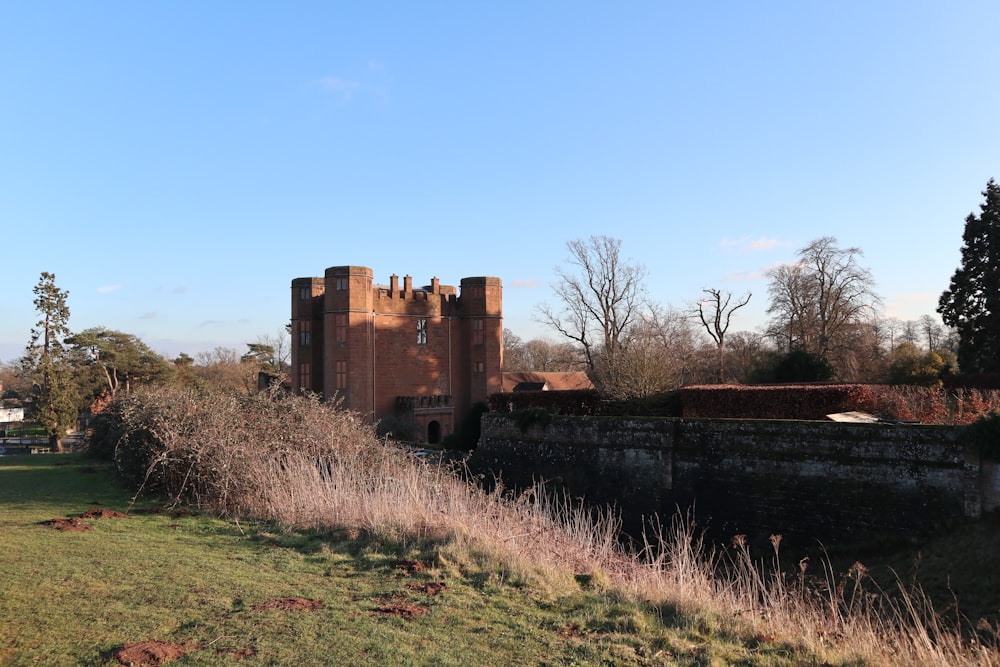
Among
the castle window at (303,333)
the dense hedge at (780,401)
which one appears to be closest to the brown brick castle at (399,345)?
the castle window at (303,333)

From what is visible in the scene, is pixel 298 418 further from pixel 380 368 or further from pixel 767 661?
pixel 380 368

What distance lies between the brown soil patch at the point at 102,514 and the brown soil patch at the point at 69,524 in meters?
0.41

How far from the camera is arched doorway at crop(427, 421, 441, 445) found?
3572 centimetres

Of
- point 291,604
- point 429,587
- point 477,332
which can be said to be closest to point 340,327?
point 477,332

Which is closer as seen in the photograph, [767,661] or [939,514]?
[767,661]

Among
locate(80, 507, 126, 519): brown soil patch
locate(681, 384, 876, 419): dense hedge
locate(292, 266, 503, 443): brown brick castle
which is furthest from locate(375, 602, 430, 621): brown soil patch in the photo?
locate(292, 266, 503, 443): brown brick castle

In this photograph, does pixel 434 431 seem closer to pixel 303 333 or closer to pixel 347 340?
pixel 347 340

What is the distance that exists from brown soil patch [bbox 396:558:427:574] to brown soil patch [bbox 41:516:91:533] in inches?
165

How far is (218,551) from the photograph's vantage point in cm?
728

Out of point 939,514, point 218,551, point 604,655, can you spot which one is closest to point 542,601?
point 604,655

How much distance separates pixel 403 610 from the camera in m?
5.33

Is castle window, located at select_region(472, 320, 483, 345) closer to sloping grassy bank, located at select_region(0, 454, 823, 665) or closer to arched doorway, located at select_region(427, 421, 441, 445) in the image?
arched doorway, located at select_region(427, 421, 441, 445)

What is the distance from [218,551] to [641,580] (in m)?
4.63

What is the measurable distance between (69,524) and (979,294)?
3045 cm
